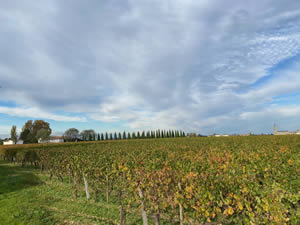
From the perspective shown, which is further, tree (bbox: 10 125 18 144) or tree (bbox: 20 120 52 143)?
tree (bbox: 10 125 18 144)

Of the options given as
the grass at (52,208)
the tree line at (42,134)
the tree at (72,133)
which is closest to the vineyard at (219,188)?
the grass at (52,208)

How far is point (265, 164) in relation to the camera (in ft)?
15.1

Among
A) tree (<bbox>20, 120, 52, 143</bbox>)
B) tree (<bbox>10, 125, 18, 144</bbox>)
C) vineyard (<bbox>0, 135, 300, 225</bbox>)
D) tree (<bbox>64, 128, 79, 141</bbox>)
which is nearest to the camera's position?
vineyard (<bbox>0, 135, 300, 225</bbox>)

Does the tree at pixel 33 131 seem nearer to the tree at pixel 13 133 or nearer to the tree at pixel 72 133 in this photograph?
the tree at pixel 13 133

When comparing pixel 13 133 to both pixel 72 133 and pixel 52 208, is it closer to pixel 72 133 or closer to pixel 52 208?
pixel 72 133

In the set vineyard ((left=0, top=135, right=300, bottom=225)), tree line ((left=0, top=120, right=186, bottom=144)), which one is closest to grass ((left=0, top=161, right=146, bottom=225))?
vineyard ((left=0, top=135, right=300, bottom=225))

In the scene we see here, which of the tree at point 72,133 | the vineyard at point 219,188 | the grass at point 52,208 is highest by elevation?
the tree at point 72,133

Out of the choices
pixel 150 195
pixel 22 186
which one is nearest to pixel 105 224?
pixel 150 195

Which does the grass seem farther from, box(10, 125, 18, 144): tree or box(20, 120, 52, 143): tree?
box(10, 125, 18, 144): tree

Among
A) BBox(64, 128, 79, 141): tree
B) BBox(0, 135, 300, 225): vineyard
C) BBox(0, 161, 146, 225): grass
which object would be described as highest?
BBox(64, 128, 79, 141): tree

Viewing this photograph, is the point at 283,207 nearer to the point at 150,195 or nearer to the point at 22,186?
the point at 150,195

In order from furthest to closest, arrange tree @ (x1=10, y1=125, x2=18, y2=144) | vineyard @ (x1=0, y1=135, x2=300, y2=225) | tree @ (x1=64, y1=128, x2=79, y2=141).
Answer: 1. tree @ (x1=64, y1=128, x2=79, y2=141)
2. tree @ (x1=10, y1=125, x2=18, y2=144)
3. vineyard @ (x1=0, y1=135, x2=300, y2=225)

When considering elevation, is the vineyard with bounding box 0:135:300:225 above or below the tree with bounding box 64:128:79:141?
below

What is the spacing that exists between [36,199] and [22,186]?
4100 mm
